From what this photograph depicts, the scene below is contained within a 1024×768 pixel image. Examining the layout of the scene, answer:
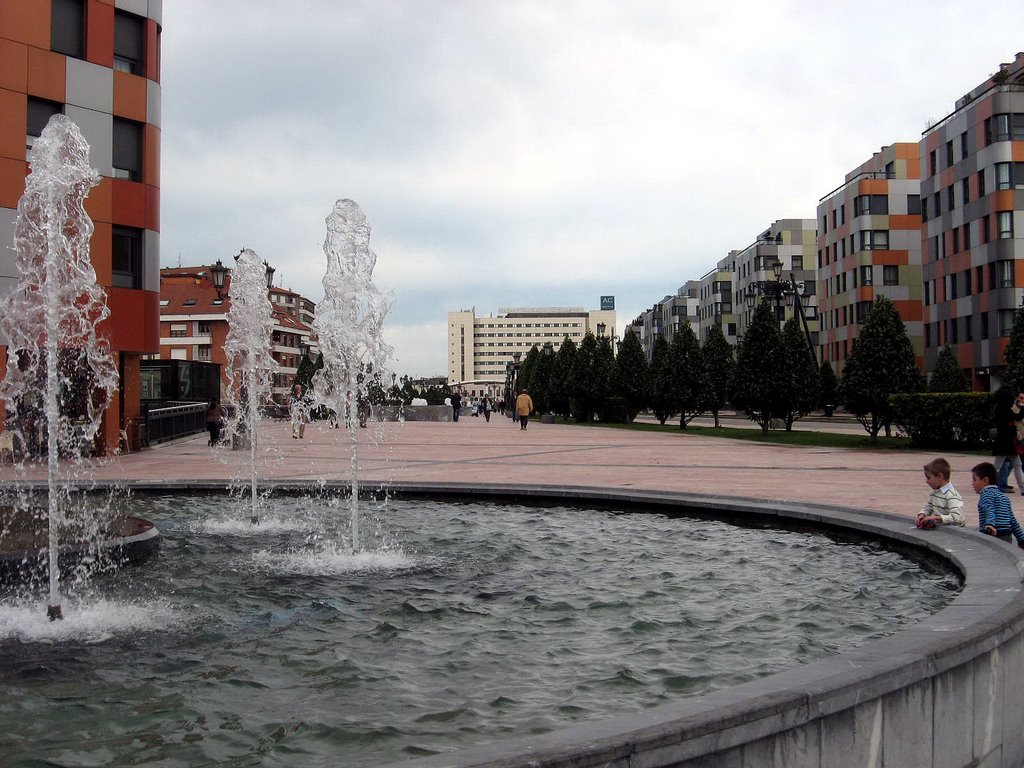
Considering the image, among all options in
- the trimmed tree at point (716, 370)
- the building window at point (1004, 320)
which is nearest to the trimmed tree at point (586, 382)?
the trimmed tree at point (716, 370)

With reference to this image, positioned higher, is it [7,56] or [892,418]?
[7,56]

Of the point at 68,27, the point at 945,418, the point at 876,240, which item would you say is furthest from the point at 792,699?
the point at 876,240

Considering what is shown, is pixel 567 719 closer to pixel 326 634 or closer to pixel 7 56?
pixel 326 634

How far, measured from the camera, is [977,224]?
182 ft

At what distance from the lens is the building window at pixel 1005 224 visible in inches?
2083

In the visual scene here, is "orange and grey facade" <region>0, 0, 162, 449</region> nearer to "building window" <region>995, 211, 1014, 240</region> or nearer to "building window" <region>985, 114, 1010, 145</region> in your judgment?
"building window" <region>985, 114, 1010, 145</region>

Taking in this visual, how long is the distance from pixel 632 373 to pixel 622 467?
34.7 meters

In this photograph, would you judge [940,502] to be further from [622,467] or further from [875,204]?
[875,204]

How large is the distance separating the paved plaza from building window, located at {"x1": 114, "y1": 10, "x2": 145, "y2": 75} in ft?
32.4

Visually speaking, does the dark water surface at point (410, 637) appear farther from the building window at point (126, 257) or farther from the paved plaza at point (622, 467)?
the building window at point (126, 257)

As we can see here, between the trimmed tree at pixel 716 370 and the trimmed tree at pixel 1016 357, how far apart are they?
63.6 feet

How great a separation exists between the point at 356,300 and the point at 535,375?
64073 mm

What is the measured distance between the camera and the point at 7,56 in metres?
22.5

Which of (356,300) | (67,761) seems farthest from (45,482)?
(67,761)
